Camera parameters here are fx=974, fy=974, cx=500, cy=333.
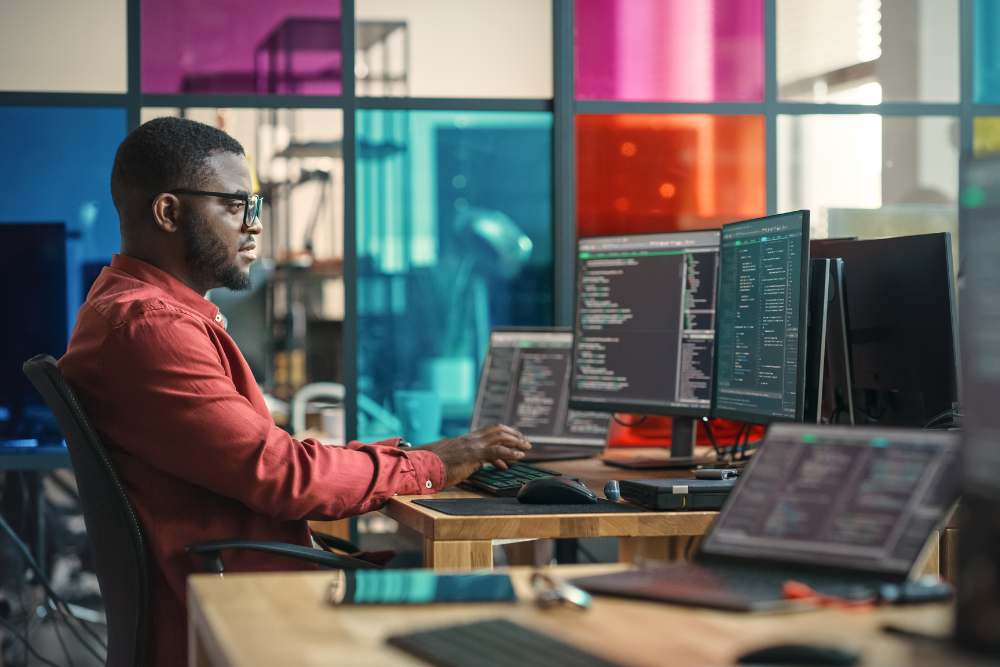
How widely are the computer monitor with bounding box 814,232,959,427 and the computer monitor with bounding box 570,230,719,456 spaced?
0.35 m

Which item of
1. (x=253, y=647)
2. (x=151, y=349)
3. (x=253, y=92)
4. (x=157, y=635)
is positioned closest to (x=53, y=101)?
(x=253, y=92)

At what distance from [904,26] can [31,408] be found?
3350 mm

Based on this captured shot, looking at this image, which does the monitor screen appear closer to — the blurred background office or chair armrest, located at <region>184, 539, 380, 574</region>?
the blurred background office

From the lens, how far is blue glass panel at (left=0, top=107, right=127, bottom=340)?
10.5 feet

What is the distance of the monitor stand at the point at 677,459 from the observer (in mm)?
2328

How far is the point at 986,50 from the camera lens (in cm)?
357

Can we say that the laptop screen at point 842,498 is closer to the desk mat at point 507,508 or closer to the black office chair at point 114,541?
the desk mat at point 507,508

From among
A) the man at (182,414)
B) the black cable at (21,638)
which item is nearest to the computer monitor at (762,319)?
the man at (182,414)

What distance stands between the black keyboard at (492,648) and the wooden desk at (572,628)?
17mm

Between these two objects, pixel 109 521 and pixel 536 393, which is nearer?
pixel 109 521

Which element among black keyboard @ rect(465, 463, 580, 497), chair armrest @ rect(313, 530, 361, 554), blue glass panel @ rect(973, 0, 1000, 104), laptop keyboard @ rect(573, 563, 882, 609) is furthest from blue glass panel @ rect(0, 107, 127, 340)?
blue glass panel @ rect(973, 0, 1000, 104)

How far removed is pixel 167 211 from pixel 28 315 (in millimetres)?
1586

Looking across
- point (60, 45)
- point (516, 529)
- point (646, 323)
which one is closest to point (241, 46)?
point (60, 45)

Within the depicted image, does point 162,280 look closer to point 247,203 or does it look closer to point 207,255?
point 207,255
